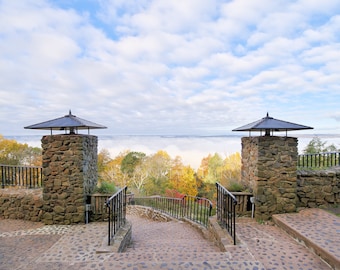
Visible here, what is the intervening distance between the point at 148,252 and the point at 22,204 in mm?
4210

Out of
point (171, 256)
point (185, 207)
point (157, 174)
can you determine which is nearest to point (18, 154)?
point (157, 174)

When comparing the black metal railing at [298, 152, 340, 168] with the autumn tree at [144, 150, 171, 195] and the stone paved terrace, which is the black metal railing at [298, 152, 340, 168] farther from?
the autumn tree at [144, 150, 171, 195]

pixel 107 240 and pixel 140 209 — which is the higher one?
pixel 107 240

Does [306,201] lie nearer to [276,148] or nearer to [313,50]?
[276,148]

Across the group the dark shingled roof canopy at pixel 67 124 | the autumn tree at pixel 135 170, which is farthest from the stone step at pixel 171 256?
the autumn tree at pixel 135 170

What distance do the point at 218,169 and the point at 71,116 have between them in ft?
76.7

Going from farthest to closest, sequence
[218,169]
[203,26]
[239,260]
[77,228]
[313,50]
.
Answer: [218,169] < [203,26] < [313,50] < [77,228] < [239,260]

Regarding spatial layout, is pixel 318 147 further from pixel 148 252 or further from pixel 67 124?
pixel 67 124

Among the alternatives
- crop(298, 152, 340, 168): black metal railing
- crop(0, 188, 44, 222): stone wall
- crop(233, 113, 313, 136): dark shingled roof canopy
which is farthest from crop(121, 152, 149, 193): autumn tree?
crop(233, 113, 313, 136): dark shingled roof canopy

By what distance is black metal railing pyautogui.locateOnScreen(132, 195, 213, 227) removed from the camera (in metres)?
7.39

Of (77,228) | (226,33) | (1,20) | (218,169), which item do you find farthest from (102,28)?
(218,169)

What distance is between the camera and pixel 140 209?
439 inches

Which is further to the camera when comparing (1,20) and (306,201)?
(1,20)

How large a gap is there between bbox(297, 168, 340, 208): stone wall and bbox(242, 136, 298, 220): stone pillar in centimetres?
44
